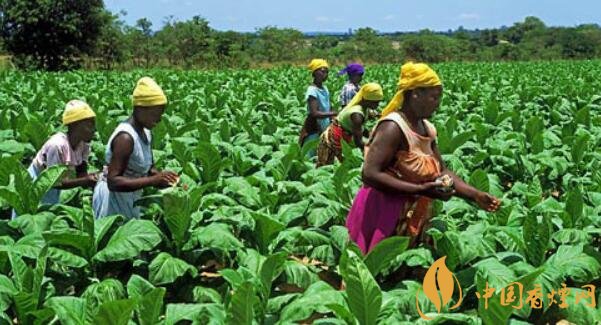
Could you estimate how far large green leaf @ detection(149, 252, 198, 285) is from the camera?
3568 mm

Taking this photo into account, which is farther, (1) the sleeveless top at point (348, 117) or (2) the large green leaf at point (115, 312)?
(1) the sleeveless top at point (348, 117)

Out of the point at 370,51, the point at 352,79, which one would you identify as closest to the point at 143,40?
the point at 370,51

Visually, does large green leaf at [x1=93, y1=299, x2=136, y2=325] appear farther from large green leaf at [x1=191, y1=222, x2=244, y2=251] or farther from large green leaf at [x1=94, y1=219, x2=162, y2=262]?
large green leaf at [x1=191, y1=222, x2=244, y2=251]

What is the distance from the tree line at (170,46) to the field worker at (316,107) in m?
30.5

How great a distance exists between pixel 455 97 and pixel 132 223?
12126 mm

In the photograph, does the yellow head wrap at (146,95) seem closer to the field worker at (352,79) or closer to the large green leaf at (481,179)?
the large green leaf at (481,179)

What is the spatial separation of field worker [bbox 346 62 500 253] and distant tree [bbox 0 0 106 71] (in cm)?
3549

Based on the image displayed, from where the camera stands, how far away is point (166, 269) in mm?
3600

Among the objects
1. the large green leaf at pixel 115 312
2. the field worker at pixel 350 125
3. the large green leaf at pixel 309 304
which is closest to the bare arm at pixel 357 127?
the field worker at pixel 350 125

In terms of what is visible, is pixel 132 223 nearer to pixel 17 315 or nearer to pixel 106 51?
pixel 17 315

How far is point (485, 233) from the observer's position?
4.09 metres

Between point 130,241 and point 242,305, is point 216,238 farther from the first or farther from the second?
point 242,305

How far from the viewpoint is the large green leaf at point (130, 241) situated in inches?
140

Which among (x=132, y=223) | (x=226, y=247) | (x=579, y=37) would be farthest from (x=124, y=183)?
(x=579, y=37)
